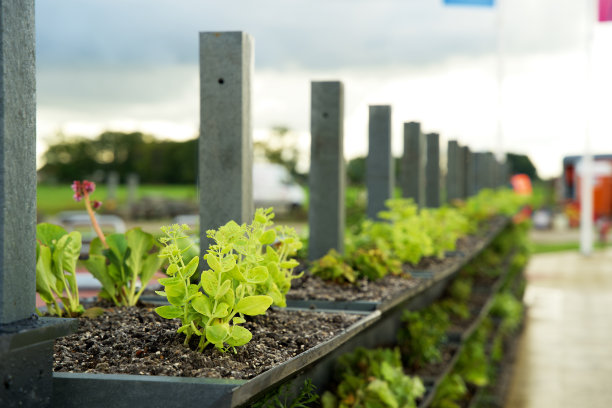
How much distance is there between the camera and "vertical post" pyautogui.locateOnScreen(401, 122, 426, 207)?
4430 millimetres

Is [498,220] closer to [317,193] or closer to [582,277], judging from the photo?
[317,193]

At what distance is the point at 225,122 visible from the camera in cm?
184

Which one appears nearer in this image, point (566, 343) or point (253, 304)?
point (253, 304)

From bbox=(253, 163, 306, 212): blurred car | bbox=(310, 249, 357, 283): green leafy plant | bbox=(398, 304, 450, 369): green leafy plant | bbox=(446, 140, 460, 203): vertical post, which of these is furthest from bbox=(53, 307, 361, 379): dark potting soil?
bbox=(253, 163, 306, 212): blurred car

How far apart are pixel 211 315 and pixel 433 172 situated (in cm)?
457

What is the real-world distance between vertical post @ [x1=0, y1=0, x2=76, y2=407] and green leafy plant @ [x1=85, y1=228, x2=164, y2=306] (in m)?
0.84

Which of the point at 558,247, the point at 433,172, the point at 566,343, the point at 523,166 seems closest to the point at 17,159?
the point at 433,172

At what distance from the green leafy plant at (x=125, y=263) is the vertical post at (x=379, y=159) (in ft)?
5.91

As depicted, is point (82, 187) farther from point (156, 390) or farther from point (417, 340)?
point (417, 340)

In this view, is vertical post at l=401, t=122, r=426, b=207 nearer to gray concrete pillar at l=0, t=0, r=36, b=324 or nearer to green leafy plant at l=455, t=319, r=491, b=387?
green leafy plant at l=455, t=319, r=491, b=387

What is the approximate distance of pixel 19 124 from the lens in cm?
114

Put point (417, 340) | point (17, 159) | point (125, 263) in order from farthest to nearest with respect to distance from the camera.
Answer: point (417, 340), point (125, 263), point (17, 159)

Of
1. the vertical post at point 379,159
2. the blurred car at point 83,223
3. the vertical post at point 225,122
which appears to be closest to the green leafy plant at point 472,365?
the vertical post at point 379,159

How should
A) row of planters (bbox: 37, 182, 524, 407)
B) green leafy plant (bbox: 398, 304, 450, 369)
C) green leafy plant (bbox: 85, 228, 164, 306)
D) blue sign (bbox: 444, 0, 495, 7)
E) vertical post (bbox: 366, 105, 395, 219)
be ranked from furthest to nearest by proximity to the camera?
blue sign (bbox: 444, 0, 495, 7) → vertical post (bbox: 366, 105, 395, 219) → green leafy plant (bbox: 398, 304, 450, 369) → green leafy plant (bbox: 85, 228, 164, 306) → row of planters (bbox: 37, 182, 524, 407)
